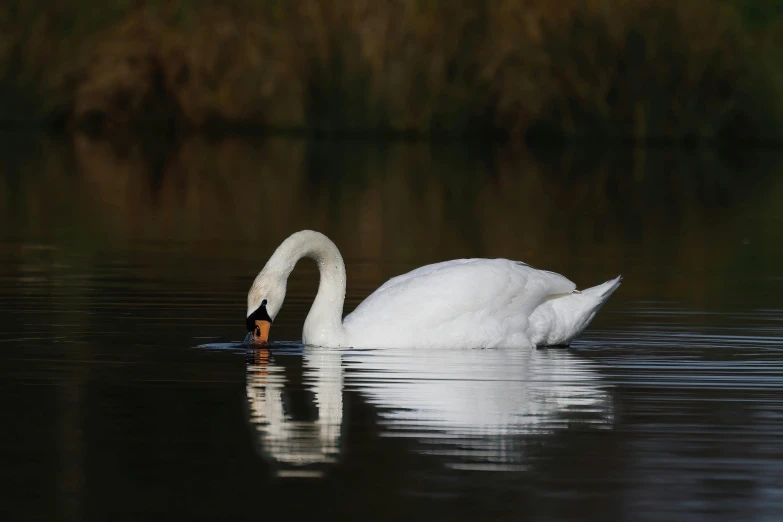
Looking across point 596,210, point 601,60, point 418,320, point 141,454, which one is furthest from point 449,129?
point 141,454

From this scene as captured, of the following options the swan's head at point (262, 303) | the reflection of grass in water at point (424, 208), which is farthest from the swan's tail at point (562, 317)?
the reflection of grass in water at point (424, 208)

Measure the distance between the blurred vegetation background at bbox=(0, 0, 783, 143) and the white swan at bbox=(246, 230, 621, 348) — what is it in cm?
2058

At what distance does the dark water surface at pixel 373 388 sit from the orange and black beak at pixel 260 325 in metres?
0.11

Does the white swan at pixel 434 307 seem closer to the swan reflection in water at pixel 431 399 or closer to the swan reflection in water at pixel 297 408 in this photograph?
the swan reflection in water at pixel 431 399

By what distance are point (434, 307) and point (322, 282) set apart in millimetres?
727

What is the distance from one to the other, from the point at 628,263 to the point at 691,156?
58.5 ft

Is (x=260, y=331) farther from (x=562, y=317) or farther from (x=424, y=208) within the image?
(x=424, y=208)

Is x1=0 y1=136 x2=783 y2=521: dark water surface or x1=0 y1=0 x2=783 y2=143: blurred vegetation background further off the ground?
x1=0 y1=0 x2=783 y2=143: blurred vegetation background

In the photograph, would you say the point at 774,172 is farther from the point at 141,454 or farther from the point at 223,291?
→ the point at 141,454

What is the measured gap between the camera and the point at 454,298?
9758mm

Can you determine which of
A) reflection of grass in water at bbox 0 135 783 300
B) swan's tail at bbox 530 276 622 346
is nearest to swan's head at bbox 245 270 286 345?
swan's tail at bbox 530 276 622 346

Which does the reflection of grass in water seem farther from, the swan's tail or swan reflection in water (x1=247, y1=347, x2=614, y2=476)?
swan reflection in water (x1=247, y1=347, x2=614, y2=476)

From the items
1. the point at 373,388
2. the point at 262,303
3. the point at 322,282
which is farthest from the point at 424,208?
the point at 373,388

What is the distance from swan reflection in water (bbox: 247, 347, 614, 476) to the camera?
6852 millimetres
